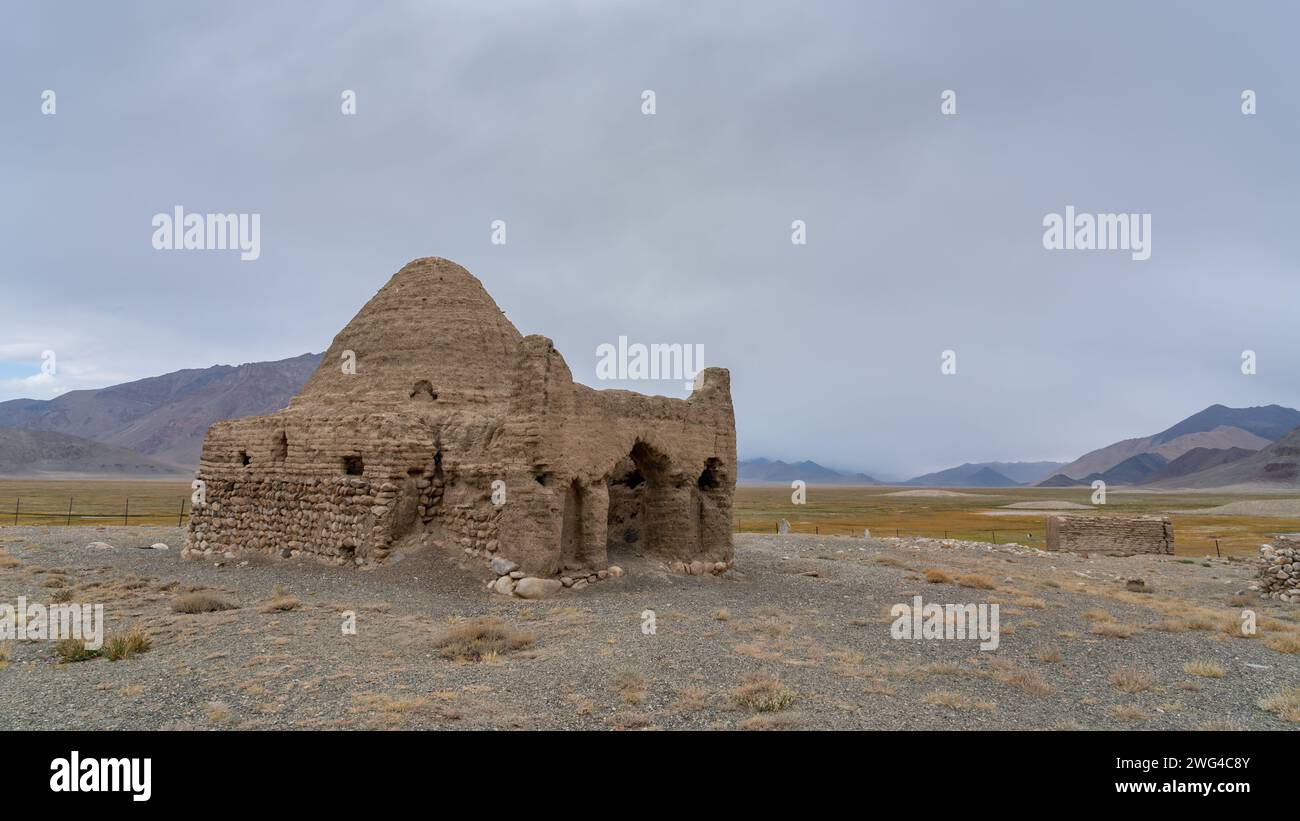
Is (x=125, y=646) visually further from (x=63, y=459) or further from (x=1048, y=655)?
(x=63, y=459)

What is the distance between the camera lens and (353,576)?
45.3 feet

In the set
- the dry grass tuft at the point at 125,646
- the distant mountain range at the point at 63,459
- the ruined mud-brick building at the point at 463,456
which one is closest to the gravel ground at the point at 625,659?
the dry grass tuft at the point at 125,646

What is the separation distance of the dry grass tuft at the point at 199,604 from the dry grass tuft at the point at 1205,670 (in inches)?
521

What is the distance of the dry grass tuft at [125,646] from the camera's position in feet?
28.1

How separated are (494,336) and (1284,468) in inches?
6703

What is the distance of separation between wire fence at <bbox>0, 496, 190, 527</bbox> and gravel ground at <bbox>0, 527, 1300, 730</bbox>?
21.2 m

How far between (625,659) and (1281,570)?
16785 millimetres

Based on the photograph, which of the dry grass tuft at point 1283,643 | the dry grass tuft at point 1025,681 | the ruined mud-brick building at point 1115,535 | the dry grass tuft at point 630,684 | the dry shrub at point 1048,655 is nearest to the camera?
the dry grass tuft at point 630,684

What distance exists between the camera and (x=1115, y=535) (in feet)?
93.1

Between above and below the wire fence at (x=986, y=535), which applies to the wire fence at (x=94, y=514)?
above

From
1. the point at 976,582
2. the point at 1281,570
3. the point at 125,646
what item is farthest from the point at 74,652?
the point at 1281,570

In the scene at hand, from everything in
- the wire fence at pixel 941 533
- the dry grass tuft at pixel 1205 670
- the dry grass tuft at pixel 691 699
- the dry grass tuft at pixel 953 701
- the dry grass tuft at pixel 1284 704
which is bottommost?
the wire fence at pixel 941 533

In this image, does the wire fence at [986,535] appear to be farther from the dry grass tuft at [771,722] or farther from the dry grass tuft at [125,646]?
the dry grass tuft at [125,646]
